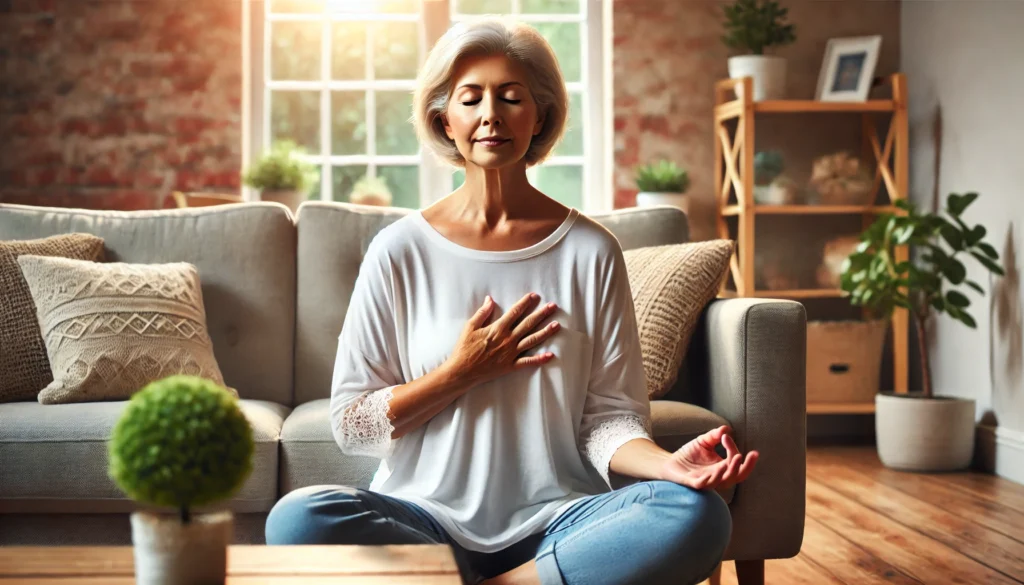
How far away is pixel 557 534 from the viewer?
4.94 ft

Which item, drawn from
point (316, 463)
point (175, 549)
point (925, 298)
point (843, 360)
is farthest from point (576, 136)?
point (175, 549)

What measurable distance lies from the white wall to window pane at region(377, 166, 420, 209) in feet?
→ 7.32

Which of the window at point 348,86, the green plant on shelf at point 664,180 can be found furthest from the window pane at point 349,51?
the green plant on shelf at point 664,180

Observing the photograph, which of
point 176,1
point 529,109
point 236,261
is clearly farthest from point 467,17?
point 529,109

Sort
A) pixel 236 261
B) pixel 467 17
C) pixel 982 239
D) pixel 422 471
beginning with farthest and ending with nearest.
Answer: pixel 467 17 < pixel 982 239 < pixel 236 261 < pixel 422 471

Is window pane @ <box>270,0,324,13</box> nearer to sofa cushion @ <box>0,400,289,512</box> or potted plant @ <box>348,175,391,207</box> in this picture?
potted plant @ <box>348,175,391,207</box>

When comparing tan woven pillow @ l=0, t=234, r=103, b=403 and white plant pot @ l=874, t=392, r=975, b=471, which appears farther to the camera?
white plant pot @ l=874, t=392, r=975, b=471

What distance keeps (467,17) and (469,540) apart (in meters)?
3.73

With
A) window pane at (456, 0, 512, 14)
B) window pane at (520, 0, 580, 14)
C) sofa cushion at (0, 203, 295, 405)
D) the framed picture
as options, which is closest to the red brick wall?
window pane at (456, 0, 512, 14)

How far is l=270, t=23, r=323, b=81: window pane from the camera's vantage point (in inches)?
187

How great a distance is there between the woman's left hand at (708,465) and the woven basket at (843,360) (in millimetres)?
3078

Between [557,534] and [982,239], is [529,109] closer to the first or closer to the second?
[557,534]

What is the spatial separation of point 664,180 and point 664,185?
0.02m

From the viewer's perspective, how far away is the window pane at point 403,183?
4789 millimetres
